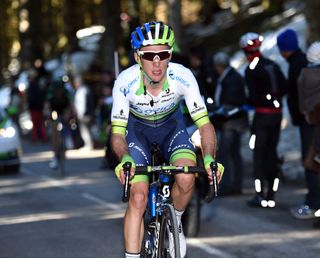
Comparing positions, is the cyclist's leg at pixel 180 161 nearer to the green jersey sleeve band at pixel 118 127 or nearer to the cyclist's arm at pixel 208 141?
the cyclist's arm at pixel 208 141

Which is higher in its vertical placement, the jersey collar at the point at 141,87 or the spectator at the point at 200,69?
the spectator at the point at 200,69

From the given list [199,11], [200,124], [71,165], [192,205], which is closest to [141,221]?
[200,124]

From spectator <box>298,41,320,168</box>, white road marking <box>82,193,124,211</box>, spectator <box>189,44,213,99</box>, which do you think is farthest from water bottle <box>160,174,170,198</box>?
spectator <box>189,44,213,99</box>

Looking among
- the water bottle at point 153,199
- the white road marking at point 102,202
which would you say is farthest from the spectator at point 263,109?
the water bottle at point 153,199

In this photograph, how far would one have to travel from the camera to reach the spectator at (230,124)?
1221 cm

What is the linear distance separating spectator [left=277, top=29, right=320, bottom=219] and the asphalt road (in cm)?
19

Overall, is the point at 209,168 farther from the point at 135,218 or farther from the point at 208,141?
the point at 135,218

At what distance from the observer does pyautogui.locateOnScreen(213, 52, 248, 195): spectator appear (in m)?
12.2

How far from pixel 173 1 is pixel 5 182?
734cm

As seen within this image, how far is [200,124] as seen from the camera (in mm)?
6605

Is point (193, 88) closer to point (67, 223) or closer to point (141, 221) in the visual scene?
point (141, 221)

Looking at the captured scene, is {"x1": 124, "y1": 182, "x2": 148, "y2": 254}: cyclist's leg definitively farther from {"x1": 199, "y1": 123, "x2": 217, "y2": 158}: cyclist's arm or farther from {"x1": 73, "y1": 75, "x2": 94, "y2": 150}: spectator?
{"x1": 73, "y1": 75, "x2": 94, "y2": 150}: spectator

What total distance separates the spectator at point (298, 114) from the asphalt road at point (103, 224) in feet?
0.64

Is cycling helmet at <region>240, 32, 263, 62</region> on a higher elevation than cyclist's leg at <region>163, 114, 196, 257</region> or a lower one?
higher
